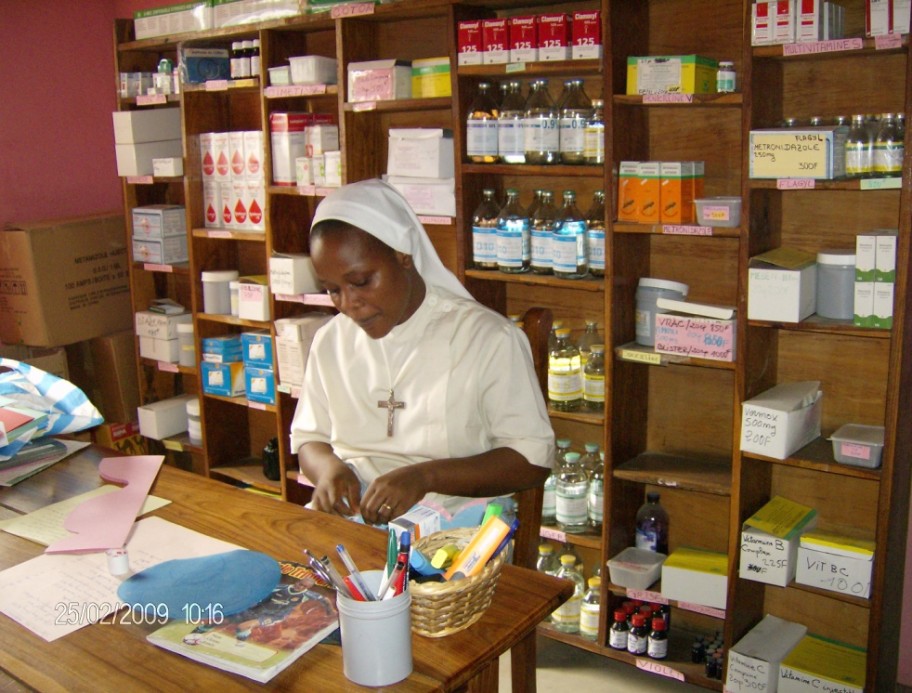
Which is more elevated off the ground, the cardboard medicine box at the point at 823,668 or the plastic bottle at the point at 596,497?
the plastic bottle at the point at 596,497

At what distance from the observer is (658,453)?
3045 millimetres

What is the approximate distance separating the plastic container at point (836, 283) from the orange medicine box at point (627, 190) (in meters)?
0.54

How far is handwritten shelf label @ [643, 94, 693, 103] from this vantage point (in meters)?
2.49

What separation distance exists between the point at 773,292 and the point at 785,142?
0.40m

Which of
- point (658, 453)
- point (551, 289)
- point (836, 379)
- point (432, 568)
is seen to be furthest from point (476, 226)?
point (432, 568)

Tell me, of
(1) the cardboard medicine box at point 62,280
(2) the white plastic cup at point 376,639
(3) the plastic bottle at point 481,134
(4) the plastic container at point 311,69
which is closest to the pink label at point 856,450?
(3) the plastic bottle at point 481,134

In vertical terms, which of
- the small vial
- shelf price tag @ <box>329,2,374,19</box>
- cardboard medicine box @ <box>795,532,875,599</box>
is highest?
shelf price tag @ <box>329,2,374,19</box>

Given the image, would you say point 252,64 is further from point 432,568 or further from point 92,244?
point 432,568

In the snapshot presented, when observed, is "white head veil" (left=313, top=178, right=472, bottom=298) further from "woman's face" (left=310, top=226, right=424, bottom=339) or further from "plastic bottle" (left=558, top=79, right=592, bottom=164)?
"plastic bottle" (left=558, top=79, right=592, bottom=164)

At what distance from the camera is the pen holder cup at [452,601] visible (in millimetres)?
1229

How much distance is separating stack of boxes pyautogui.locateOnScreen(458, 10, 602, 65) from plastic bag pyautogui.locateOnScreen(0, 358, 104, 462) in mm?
1561

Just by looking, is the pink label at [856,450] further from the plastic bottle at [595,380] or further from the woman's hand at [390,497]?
the woman's hand at [390,497]

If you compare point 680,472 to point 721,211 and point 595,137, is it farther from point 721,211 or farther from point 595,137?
point 595,137

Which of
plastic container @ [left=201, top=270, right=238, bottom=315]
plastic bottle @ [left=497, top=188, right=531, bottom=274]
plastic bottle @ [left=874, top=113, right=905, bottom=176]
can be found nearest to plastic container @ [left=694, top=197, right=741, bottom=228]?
plastic bottle @ [left=874, top=113, right=905, bottom=176]
